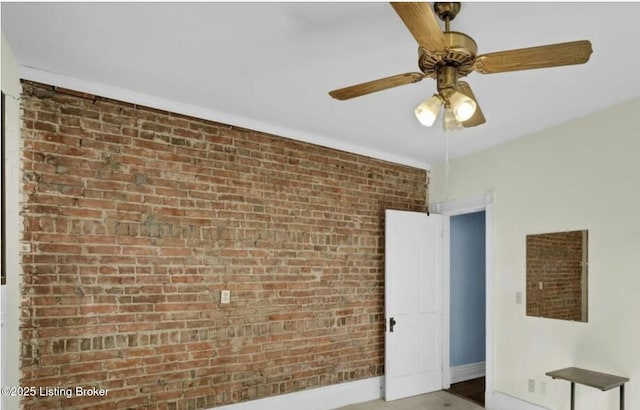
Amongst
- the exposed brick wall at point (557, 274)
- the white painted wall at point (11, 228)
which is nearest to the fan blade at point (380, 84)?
the white painted wall at point (11, 228)

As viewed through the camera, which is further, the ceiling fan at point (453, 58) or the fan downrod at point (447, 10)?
the fan downrod at point (447, 10)

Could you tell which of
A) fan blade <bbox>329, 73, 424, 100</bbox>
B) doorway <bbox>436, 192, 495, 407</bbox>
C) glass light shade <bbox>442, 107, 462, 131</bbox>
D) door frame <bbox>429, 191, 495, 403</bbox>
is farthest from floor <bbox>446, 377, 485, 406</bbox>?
fan blade <bbox>329, 73, 424, 100</bbox>

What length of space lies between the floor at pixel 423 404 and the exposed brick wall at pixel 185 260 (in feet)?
0.98

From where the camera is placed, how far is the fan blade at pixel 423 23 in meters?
1.58

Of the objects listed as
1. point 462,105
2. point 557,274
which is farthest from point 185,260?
point 557,274

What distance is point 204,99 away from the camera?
11.2 ft

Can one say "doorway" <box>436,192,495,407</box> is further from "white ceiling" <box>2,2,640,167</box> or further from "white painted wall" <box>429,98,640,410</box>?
"white ceiling" <box>2,2,640,167</box>

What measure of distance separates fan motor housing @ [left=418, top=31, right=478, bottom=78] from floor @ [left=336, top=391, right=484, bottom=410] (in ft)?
11.3

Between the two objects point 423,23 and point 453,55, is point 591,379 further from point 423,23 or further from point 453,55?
point 423,23

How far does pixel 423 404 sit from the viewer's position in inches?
176

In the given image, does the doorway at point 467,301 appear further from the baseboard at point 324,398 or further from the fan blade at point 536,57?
the fan blade at point 536,57

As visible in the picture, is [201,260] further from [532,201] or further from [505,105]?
[532,201]

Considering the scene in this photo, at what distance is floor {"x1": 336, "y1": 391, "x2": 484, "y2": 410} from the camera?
4340 millimetres

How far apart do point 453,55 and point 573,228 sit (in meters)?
2.45
